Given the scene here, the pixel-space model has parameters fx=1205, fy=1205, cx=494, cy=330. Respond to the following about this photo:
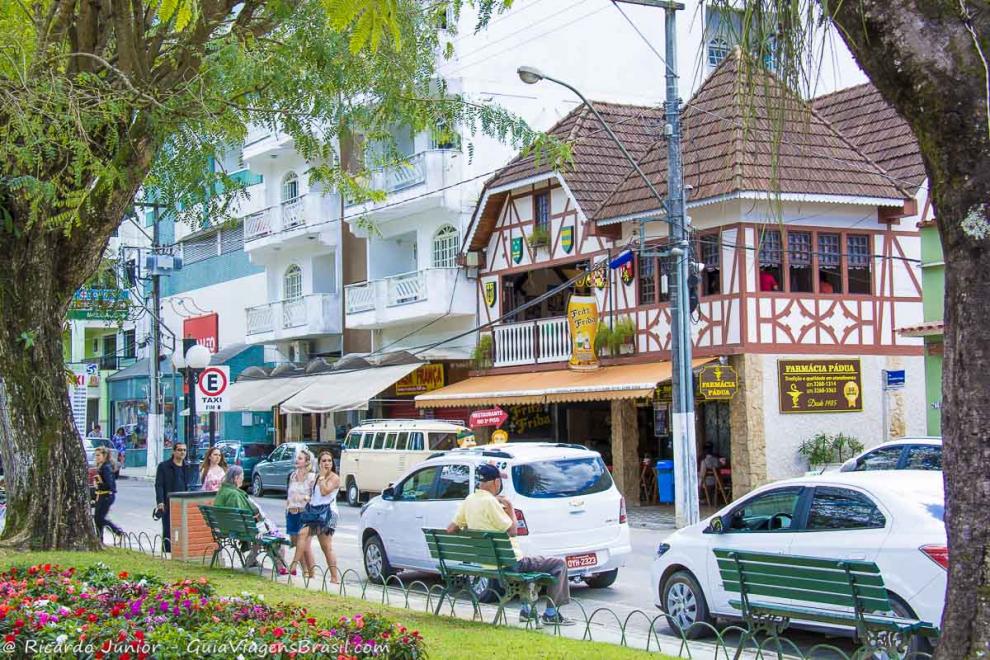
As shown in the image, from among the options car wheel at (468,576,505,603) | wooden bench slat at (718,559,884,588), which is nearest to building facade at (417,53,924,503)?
car wheel at (468,576,505,603)

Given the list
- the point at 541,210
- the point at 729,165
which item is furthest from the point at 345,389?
the point at 729,165

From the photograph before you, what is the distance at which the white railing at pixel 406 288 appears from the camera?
33338mm

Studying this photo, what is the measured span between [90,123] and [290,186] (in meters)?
28.6

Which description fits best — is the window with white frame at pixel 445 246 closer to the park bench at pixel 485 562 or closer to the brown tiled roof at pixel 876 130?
the brown tiled roof at pixel 876 130

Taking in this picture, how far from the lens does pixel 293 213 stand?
40156mm

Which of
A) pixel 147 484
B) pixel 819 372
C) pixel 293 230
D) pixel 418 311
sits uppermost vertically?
pixel 293 230

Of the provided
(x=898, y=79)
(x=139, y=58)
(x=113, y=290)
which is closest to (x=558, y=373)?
(x=113, y=290)

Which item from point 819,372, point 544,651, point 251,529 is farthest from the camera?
point 819,372

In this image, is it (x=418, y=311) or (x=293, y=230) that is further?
(x=293, y=230)

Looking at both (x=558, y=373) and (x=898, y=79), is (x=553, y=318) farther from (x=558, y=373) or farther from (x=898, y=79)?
(x=898, y=79)

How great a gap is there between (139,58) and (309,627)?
9343mm

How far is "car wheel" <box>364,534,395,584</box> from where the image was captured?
15.5m

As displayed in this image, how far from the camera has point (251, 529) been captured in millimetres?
14266

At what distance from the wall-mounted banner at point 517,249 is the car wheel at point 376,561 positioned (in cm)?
1627
